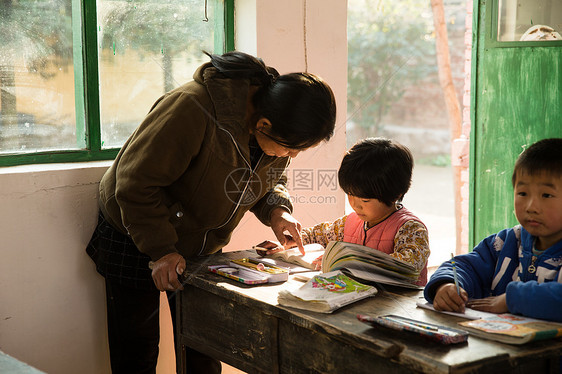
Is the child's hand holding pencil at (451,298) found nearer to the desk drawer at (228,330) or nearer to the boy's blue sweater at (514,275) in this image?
the boy's blue sweater at (514,275)

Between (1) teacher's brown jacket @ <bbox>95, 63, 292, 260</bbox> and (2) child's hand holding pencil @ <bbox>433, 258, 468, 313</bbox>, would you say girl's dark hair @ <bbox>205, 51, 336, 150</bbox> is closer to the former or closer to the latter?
(1) teacher's brown jacket @ <bbox>95, 63, 292, 260</bbox>

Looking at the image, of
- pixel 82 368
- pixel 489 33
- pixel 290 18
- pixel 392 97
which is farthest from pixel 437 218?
pixel 82 368

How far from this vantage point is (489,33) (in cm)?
359

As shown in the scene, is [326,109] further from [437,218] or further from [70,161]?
[437,218]

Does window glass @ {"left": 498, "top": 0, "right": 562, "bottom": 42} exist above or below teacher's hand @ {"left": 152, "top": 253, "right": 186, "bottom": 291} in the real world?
above

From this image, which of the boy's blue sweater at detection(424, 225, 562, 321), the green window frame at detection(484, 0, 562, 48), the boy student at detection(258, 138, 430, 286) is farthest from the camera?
the green window frame at detection(484, 0, 562, 48)

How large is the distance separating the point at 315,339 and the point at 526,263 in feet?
2.01

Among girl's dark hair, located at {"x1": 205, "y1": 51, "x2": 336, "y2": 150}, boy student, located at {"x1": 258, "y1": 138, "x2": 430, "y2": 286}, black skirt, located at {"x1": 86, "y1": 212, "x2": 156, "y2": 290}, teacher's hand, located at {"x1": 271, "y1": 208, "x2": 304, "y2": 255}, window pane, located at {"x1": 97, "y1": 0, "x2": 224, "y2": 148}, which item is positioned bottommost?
black skirt, located at {"x1": 86, "y1": 212, "x2": 156, "y2": 290}

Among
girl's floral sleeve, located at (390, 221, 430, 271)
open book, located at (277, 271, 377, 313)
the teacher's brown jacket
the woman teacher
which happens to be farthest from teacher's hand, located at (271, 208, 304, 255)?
open book, located at (277, 271, 377, 313)

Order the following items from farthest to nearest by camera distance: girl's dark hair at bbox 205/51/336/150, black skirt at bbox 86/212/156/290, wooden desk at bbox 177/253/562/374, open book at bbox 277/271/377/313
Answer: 1. black skirt at bbox 86/212/156/290
2. girl's dark hair at bbox 205/51/336/150
3. open book at bbox 277/271/377/313
4. wooden desk at bbox 177/253/562/374

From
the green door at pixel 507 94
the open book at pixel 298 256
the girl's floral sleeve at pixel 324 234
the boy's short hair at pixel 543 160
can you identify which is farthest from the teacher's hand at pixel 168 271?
the green door at pixel 507 94

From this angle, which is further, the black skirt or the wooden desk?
the black skirt

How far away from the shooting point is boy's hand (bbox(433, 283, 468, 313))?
5.23 ft

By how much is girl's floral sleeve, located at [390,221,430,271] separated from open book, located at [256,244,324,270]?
283mm
